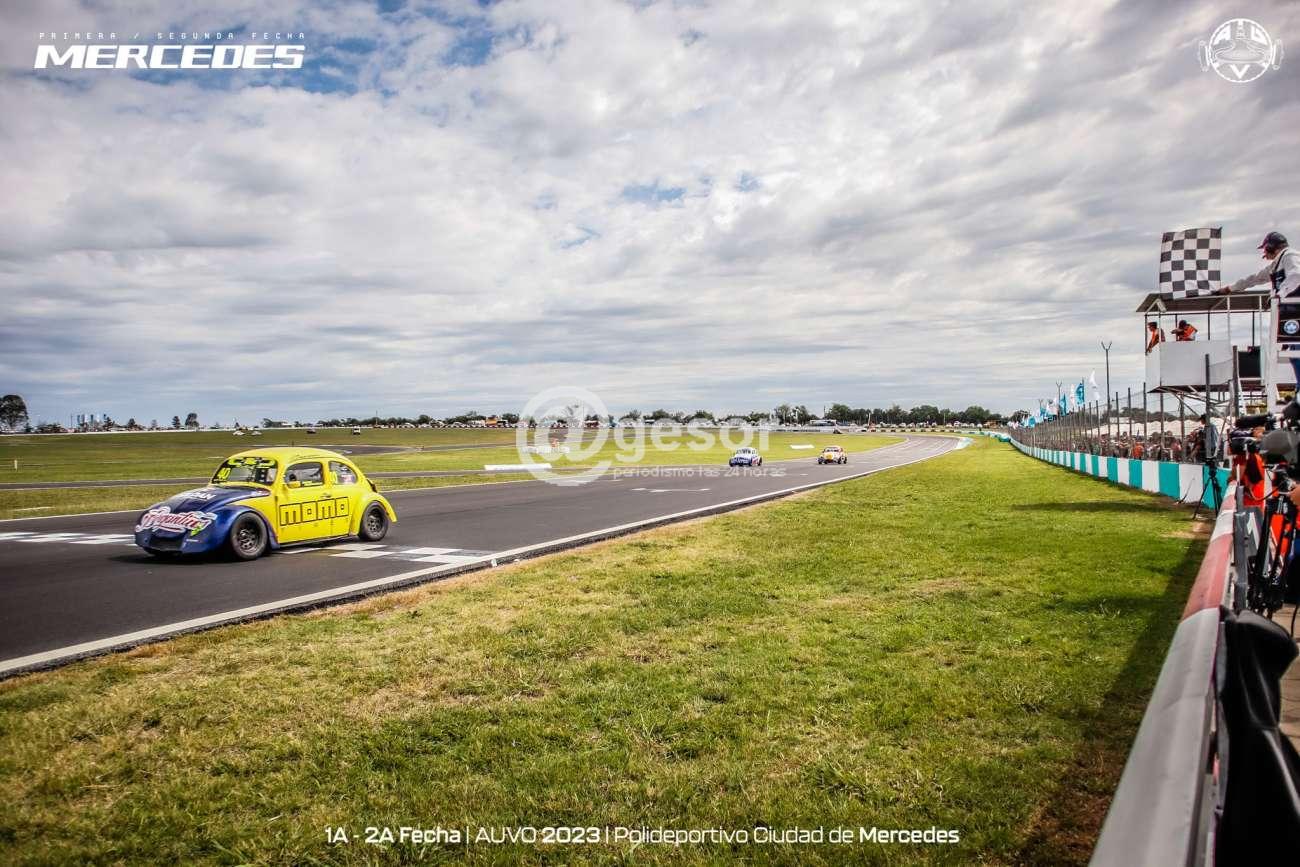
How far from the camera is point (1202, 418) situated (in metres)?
17.5

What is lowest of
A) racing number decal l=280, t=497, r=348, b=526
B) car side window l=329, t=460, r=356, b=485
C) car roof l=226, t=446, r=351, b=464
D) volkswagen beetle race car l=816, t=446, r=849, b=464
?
volkswagen beetle race car l=816, t=446, r=849, b=464

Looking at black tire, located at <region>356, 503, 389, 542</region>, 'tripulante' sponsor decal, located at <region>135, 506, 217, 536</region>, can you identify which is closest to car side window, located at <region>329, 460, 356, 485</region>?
black tire, located at <region>356, 503, 389, 542</region>

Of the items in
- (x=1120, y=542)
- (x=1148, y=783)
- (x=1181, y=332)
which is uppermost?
(x=1181, y=332)

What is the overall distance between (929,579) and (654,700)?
5.08 metres

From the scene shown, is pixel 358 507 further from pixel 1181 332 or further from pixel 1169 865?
pixel 1181 332

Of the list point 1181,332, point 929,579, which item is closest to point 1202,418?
point 1181,332

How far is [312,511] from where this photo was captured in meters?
12.4

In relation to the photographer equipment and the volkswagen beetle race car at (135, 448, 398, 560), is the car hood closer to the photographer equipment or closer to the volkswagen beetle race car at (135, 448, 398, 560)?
the volkswagen beetle race car at (135, 448, 398, 560)

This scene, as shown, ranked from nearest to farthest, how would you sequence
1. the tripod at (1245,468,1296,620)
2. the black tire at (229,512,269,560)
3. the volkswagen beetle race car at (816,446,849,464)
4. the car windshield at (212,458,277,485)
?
1. the tripod at (1245,468,1296,620)
2. the black tire at (229,512,269,560)
3. the car windshield at (212,458,277,485)
4. the volkswagen beetle race car at (816,446,849,464)

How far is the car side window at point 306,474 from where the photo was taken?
12.2 meters

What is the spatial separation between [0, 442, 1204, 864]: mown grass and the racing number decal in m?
4.51

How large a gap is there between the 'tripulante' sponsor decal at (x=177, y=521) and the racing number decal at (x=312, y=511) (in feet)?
3.69

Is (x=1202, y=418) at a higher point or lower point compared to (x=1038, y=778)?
higher

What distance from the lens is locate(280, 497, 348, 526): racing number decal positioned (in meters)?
12.0
